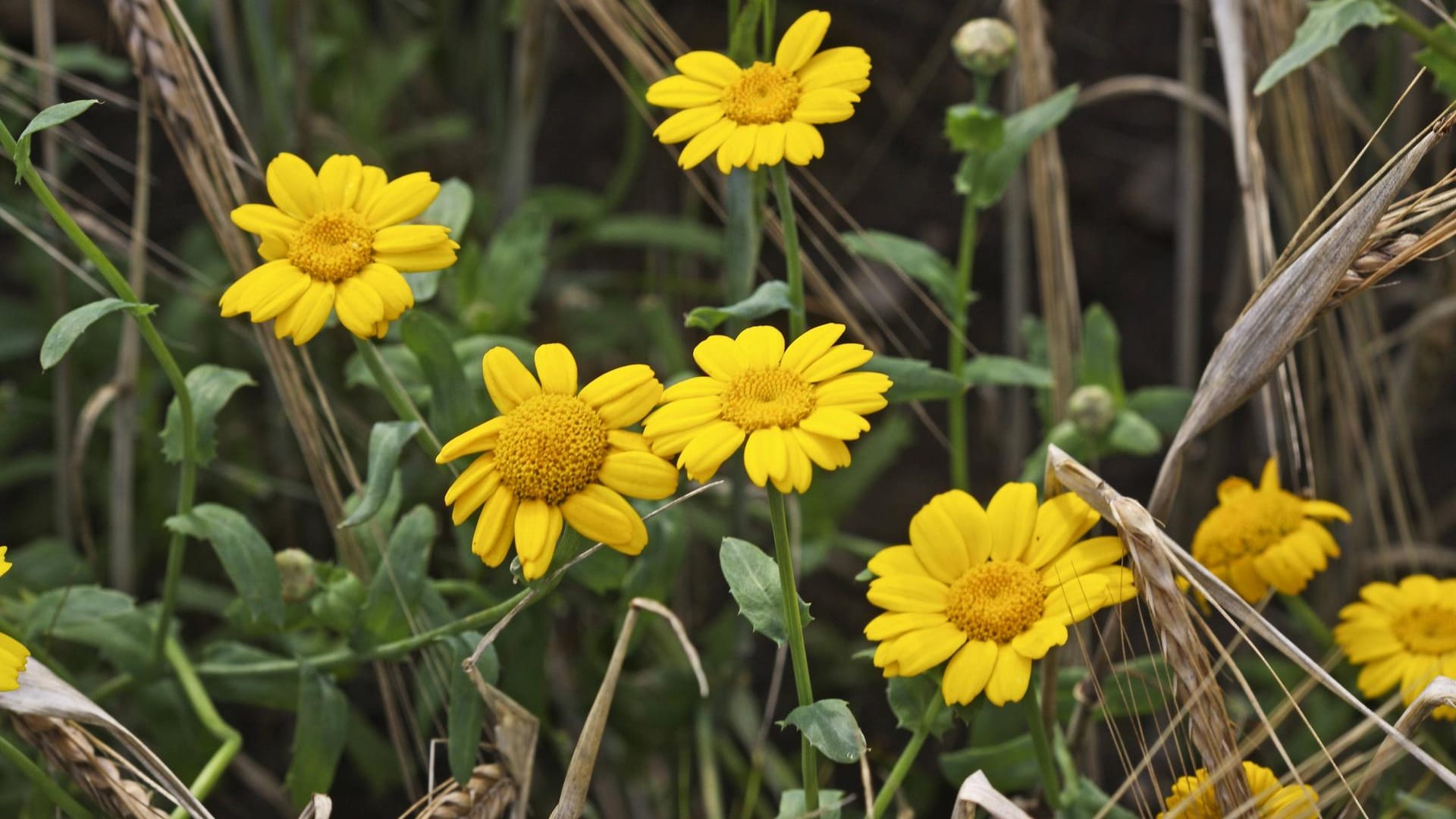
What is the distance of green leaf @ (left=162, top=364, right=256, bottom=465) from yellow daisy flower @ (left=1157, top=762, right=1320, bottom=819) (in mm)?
824

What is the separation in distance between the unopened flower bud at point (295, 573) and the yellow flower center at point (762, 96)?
0.56 meters

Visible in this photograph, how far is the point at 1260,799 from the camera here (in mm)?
859

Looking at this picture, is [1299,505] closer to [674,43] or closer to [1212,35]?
[674,43]

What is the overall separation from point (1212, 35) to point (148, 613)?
1571mm

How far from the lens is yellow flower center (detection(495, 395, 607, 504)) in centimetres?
89

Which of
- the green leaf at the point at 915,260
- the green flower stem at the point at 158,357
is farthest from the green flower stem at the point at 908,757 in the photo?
the green flower stem at the point at 158,357

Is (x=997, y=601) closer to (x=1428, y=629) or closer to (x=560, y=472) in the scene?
(x=560, y=472)

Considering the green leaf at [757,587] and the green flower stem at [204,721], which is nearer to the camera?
the green leaf at [757,587]

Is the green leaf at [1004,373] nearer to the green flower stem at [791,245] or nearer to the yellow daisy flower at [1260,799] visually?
the green flower stem at [791,245]

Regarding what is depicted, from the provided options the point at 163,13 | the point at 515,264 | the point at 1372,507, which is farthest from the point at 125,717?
the point at 1372,507

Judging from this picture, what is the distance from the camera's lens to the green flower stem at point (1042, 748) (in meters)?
1.00

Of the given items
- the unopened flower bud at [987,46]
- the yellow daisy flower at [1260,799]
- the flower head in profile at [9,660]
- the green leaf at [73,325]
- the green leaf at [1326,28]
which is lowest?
the flower head in profile at [9,660]

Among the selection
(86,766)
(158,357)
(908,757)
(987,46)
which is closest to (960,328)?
(987,46)

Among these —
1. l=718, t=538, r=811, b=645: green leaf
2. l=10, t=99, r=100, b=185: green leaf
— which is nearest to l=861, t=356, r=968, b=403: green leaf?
l=718, t=538, r=811, b=645: green leaf
